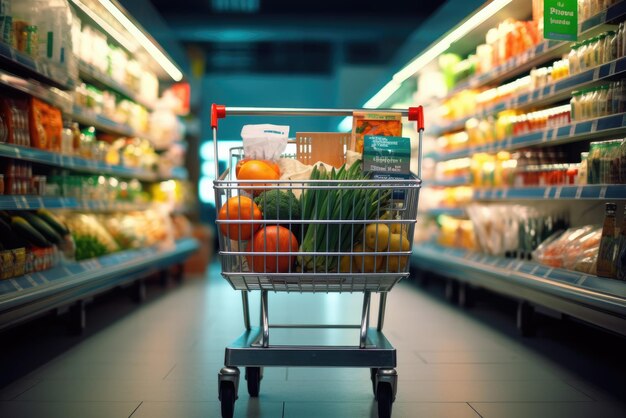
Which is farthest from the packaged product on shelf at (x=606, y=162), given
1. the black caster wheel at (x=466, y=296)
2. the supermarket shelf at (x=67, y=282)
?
the supermarket shelf at (x=67, y=282)

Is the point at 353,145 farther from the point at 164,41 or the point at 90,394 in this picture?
the point at 164,41

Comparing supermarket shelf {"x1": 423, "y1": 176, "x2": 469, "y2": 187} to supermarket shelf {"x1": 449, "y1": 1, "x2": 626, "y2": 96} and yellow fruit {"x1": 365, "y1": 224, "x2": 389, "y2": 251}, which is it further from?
yellow fruit {"x1": 365, "y1": 224, "x2": 389, "y2": 251}

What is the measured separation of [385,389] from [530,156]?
2.83m

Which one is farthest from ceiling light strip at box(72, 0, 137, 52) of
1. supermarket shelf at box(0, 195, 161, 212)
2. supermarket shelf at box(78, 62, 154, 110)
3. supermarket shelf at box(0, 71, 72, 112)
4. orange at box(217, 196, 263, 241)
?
orange at box(217, 196, 263, 241)

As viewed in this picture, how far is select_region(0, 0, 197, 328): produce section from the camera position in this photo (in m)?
3.29

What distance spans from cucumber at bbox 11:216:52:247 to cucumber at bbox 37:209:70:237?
0.73 ft

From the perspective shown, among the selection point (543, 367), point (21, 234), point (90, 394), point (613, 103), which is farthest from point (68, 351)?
point (613, 103)

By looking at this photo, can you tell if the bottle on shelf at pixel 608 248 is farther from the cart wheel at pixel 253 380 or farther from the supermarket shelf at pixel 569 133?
the cart wheel at pixel 253 380

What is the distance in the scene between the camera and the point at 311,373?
3.03m

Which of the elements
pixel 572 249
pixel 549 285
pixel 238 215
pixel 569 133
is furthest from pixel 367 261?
pixel 569 133

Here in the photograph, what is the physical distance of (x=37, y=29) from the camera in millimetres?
3471

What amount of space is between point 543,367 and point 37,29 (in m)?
3.24

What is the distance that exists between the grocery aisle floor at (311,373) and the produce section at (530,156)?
0.33 meters

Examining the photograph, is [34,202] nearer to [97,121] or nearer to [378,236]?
[97,121]
